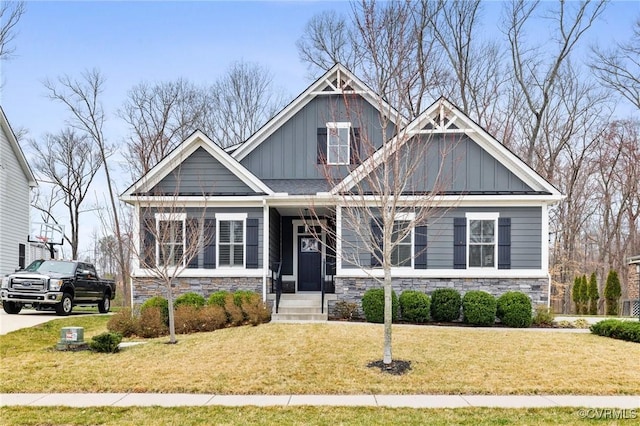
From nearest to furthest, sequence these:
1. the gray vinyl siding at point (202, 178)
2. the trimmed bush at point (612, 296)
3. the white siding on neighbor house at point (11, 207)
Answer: the gray vinyl siding at point (202, 178), the trimmed bush at point (612, 296), the white siding on neighbor house at point (11, 207)

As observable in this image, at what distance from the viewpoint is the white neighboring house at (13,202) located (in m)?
24.4

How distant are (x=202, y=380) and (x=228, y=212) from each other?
8336mm

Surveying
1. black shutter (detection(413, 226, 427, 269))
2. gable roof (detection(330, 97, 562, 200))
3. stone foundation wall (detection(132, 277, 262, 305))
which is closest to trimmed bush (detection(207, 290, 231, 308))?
stone foundation wall (detection(132, 277, 262, 305))

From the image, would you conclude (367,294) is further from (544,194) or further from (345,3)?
(345,3)

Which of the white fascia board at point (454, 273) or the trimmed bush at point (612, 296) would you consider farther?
the trimmed bush at point (612, 296)

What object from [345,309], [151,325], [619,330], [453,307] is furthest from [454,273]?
[151,325]

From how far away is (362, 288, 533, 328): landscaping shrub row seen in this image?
49.2 feet

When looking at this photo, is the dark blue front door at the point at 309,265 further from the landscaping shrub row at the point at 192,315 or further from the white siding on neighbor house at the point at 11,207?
the white siding on neighbor house at the point at 11,207

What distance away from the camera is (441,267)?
16.1 meters

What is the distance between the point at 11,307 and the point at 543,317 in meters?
16.6

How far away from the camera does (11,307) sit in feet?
58.5

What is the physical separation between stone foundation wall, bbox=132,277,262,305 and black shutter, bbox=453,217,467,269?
6.09 meters

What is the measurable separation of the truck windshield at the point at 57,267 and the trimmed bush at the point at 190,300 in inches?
214

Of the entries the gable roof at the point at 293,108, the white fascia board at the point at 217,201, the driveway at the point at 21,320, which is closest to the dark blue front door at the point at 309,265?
the white fascia board at the point at 217,201
